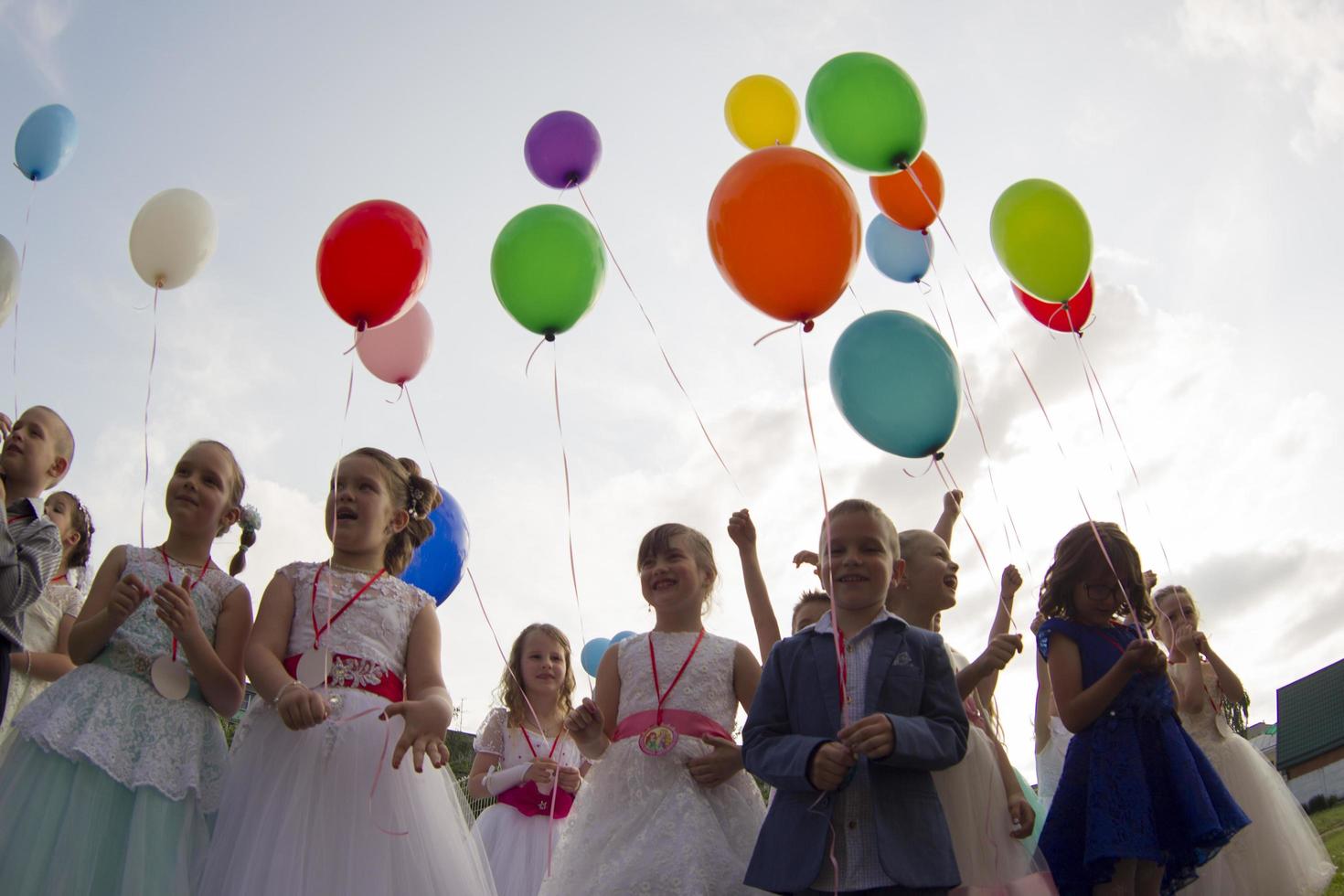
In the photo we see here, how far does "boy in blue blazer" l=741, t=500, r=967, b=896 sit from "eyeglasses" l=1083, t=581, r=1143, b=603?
2.73ft

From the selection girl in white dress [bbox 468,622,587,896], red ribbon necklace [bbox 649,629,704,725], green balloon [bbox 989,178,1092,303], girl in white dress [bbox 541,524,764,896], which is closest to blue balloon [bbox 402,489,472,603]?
girl in white dress [bbox 468,622,587,896]

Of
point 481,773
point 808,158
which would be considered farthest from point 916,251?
point 481,773

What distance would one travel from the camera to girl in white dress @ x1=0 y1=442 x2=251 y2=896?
270cm

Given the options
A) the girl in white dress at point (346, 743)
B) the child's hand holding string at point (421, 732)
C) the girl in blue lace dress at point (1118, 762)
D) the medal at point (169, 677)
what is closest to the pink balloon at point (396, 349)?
A: the girl in white dress at point (346, 743)

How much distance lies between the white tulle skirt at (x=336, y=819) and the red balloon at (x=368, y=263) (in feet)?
5.56

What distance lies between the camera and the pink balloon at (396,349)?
5145mm

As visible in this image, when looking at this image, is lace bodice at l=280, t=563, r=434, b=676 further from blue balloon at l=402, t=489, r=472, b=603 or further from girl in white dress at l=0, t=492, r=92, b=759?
blue balloon at l=402, t=489, r=472, b=603

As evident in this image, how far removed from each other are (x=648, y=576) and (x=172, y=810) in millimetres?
1696

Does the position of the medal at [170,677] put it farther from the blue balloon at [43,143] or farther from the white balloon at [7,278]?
the blue balloon at [43,143]

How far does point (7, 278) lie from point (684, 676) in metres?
3.76

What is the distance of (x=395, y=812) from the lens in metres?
2.90

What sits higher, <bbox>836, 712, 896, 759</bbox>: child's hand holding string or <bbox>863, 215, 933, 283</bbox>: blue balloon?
<bbox>863, 215, 933, 283</bbox>: blue balloon

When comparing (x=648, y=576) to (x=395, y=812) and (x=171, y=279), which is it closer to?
(x=395, y=812)

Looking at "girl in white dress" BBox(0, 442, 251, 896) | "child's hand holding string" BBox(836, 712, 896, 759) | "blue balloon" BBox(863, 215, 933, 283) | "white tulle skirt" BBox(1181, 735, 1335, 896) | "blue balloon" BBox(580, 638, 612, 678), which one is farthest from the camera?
"blue balloon" BBox(580, 638, 612, 678)
